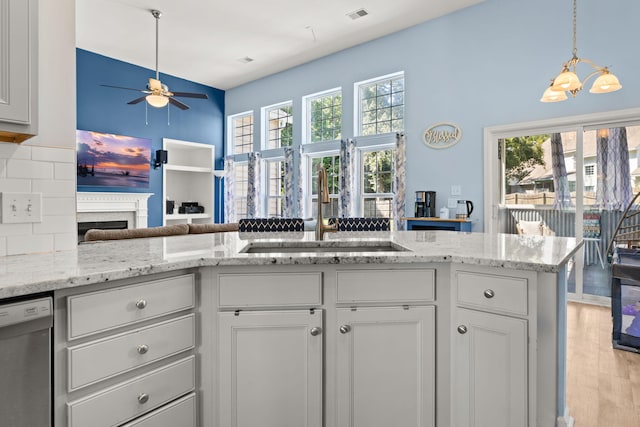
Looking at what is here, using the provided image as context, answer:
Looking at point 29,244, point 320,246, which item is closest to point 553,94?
point 320,246

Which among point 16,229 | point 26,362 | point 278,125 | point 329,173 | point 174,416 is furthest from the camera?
point 278,125

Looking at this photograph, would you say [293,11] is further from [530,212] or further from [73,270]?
[73,270]

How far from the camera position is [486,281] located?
1.37 m

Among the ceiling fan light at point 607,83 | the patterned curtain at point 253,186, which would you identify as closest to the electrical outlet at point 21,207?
the ceiling fan light at point 607,83

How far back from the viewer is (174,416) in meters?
1.32

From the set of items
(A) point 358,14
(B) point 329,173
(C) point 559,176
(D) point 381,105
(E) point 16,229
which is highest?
(A) point 358,14

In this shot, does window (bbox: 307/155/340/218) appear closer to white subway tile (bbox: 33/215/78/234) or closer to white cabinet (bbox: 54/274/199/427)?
white subway tile (bbox: 33/215/78/234)

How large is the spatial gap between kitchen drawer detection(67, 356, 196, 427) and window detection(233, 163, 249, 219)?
6.83 meters

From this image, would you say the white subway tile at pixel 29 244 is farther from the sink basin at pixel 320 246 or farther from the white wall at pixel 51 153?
the sink basin at pixel 320 246

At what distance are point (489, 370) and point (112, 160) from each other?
21.9 feet

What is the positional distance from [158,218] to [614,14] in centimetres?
727

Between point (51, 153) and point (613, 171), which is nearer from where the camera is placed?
point (51, 153)

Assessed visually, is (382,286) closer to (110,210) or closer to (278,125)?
(110,210)

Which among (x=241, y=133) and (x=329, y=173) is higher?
(x=241, y=133)
